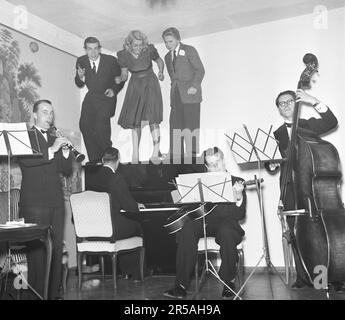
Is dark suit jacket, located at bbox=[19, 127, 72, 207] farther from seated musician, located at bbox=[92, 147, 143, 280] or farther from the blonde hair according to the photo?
the blonde hair

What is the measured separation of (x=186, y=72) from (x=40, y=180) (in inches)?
96.8

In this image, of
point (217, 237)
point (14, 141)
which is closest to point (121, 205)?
point (217, 237)

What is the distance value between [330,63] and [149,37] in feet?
6.62

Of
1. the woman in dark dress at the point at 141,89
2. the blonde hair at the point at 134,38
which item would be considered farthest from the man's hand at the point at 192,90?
the blonde hair at the point at 134,38

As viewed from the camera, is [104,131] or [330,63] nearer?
[330,63]

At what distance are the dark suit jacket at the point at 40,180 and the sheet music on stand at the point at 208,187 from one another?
95cm

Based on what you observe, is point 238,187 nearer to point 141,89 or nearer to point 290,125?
point 290,125

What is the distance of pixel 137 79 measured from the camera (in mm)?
5758

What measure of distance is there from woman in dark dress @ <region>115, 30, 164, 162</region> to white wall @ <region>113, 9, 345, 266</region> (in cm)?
9

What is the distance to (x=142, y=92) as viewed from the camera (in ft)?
18.9

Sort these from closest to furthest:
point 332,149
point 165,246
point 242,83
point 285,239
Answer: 1. point 332,149
2. point 285,239
3. point 165,246
4. point 242,83

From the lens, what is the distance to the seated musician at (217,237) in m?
3.93

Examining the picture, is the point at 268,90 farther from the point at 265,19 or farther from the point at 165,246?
the point at 165,246
